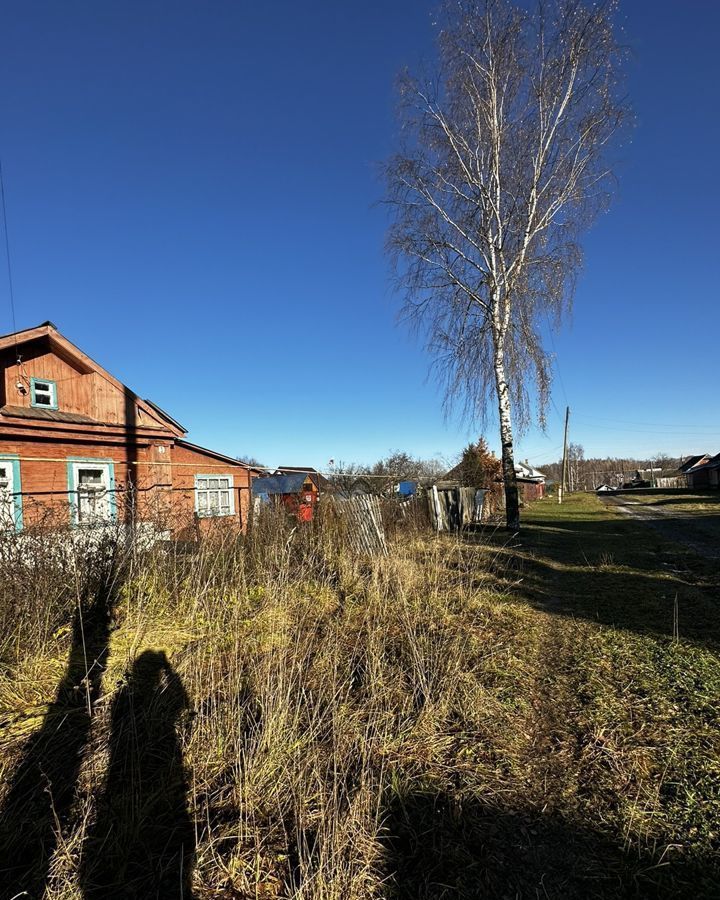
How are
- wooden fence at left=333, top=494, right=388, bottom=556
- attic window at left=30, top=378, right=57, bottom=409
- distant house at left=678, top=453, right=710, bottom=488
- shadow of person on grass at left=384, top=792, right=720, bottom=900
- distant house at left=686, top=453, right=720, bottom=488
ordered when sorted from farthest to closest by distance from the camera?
distant house at left=678, top=453, right=710, bottom=488 < distant house at left=686, top=453, right=720, bottom=488 < attic window at left=30, top=378, right=57, bottom=409 < wooden fence at left=333, top=494, right=388, bottom=556 < shadow of person on grass at left=384, top=792, right=720, bottom=900

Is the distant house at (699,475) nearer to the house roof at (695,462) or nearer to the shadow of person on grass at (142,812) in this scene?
the house roof at (695,462)

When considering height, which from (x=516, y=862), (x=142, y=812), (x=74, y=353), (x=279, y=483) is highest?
(x=74, y=353)

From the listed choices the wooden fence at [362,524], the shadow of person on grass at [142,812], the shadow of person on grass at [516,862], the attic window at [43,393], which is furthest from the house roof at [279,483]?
the shadow of person on grass at [516,862]

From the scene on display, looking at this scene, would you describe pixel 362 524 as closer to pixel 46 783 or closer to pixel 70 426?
pixel 46 783

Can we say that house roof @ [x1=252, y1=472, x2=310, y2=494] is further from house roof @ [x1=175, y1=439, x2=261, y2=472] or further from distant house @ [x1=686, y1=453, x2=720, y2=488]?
distant house @ [x1=686, y1=453, x2=720, y2=488]

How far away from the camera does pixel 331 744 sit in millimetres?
2520

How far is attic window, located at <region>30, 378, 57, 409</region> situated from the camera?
1183cm

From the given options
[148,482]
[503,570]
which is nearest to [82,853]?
[503,570]

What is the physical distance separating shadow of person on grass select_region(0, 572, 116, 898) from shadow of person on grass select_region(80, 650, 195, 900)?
16cm

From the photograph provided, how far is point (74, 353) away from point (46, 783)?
42.4 ft

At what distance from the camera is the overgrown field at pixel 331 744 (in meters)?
1.85

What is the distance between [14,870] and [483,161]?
557 inches

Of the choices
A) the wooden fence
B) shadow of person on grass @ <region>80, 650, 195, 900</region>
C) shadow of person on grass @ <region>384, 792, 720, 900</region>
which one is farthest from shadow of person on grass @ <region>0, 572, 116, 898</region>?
the wooden fence

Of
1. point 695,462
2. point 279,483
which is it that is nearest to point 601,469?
point 695,462
